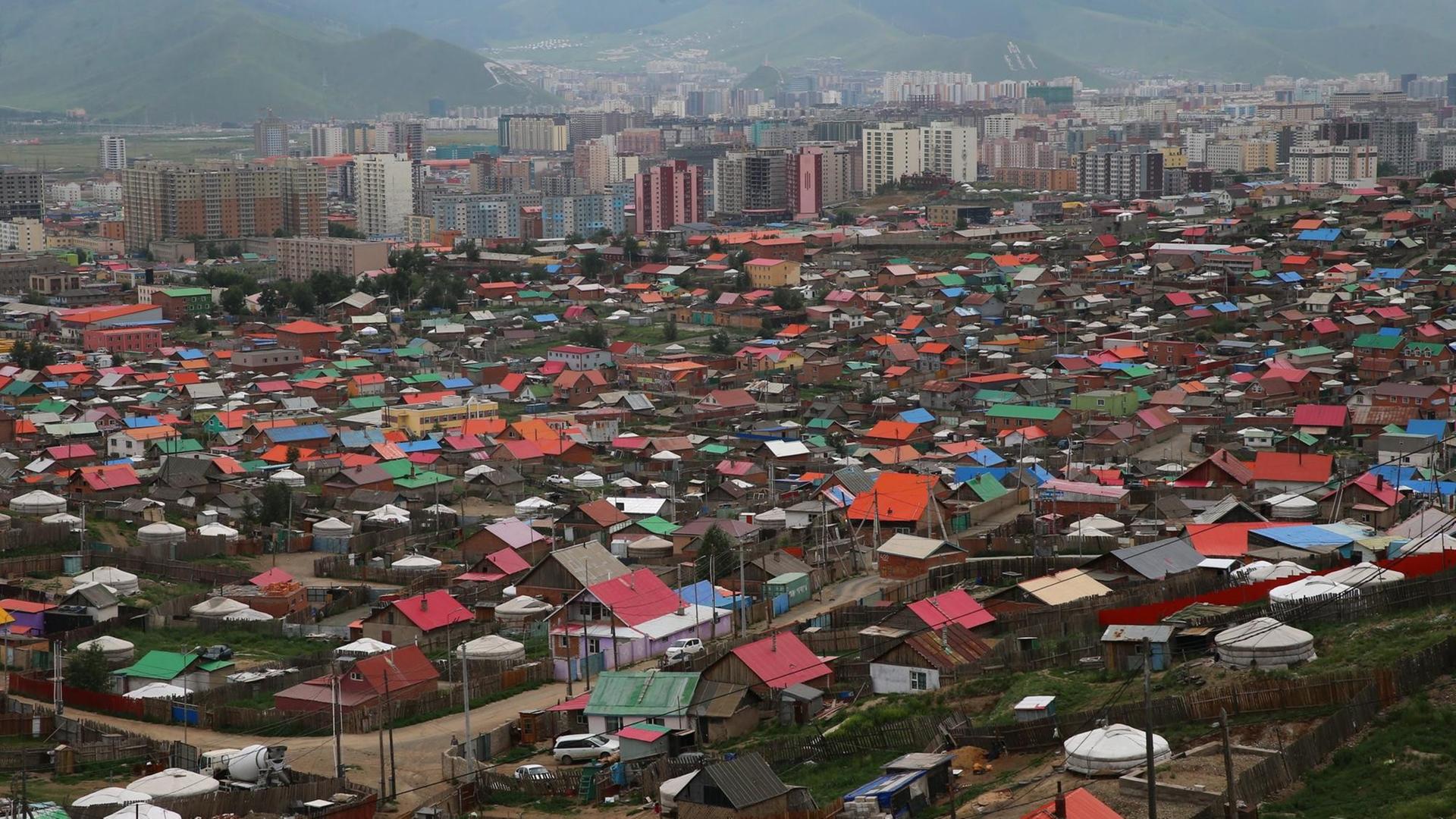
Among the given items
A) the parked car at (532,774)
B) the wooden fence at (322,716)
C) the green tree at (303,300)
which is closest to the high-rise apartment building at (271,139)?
the green tree at (303,300)

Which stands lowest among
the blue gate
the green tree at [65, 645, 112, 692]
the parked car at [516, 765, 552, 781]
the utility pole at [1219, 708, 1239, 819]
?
the blue gate

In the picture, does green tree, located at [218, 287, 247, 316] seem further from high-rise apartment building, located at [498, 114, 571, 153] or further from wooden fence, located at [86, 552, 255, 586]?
high-rise apartment building, located at [498, 114, 571, 153]

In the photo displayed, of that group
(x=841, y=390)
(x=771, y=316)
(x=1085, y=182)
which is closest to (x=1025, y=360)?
(x=841, y=390)

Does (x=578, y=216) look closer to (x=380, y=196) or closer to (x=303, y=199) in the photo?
(x=380, y=196)

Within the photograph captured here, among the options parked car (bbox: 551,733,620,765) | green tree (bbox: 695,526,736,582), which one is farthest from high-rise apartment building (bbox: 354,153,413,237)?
parked car (bbox: 551,733,620,765)

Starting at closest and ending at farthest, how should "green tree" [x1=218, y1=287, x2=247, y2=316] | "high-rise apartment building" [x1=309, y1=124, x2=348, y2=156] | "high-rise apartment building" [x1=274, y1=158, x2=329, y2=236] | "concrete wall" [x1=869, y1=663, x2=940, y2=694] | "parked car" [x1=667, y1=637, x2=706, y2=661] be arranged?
"concrete wall" [x1=869, y1=663, x2=940, y2=694] → "parked car" [x1=667, y1=637, x2=706, y2=661] → "green tree" [x1=218, y1=287, x2=247, y2=316] → "high-rise apartment building" [x1=274, y1=158, x2=329, y2=236] → "high-rise apartment building" [x1=309, y1=124, x2=348, y2=156]

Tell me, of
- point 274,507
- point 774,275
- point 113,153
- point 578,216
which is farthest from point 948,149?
point 274,507

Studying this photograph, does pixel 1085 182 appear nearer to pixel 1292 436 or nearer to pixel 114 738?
pixel 1292 436
